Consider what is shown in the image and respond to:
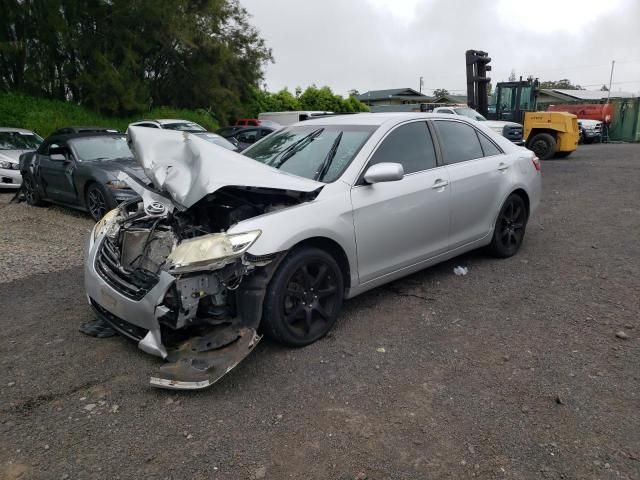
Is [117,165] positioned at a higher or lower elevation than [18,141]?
lower

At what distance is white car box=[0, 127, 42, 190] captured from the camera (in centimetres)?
1080

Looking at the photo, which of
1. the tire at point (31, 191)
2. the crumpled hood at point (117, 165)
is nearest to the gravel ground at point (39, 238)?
the tire at point (31, 191)

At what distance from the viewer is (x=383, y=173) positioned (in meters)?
3.71

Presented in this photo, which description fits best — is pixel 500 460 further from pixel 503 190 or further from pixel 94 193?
pixel 94 193

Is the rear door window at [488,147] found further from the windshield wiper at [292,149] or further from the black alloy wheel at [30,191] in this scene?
the black alloy wheel at [30,191]

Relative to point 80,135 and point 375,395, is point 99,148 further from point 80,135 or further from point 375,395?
point 375,395

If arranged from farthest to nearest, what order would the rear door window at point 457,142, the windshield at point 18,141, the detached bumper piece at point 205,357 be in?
the windshield at point 18,141 < the rear door window at point 457,142 < the detached bumper piece at point 205,357

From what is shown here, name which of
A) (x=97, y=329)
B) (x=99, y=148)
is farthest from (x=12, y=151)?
(x=97, y=329)

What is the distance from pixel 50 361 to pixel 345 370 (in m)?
2.04

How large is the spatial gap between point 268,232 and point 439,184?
73.7 inches

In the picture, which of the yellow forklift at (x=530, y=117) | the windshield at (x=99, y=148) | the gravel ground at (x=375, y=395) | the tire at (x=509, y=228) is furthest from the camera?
the yellow forklift at (x=530, y=117)

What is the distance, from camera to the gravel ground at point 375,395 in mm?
2455

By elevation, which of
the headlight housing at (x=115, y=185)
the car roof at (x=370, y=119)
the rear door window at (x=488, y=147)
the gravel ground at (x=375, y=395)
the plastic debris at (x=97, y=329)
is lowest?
the gravel ground at (x=375, y=395)

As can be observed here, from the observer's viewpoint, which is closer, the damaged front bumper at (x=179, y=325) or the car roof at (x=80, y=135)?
the damaged front bumper at (x=179, y=325)
